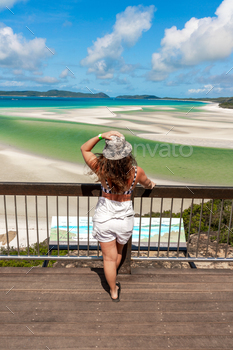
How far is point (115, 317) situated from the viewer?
2.63 m

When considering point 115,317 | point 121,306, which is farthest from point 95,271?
point 115,317

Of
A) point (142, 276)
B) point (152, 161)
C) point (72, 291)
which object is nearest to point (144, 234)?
point (142, 276)

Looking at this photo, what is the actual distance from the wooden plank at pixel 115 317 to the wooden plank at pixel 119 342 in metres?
0.19

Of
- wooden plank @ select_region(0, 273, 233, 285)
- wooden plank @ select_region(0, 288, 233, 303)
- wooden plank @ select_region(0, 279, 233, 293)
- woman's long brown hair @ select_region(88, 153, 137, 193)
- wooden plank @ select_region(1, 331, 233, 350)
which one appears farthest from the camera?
wooden plank @ select_region(0, 273, 233, 285)

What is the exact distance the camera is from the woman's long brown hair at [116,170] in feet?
7.89

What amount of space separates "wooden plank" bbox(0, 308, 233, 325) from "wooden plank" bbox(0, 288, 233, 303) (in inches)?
7.9

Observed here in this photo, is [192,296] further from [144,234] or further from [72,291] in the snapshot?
[144,234]

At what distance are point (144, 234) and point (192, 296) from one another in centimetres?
447

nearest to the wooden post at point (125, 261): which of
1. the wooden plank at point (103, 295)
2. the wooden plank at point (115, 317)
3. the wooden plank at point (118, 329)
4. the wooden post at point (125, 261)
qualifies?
the wooden post at point (125, 261)

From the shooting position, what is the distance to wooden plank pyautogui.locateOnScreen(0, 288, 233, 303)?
113 inches

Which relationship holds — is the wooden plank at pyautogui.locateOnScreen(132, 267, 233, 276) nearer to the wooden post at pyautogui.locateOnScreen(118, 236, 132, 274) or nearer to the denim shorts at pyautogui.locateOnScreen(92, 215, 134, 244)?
the wooden post at pyautogui.locateOnScreen(118, 236, 132, 274)

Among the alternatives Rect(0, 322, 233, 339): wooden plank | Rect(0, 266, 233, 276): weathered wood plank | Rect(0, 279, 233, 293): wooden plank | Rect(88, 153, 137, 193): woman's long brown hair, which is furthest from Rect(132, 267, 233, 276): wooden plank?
Rect(88, 153, 137, 193): woman's long brown hair

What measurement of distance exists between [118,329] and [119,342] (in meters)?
0.14

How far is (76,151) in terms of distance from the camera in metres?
33.9
